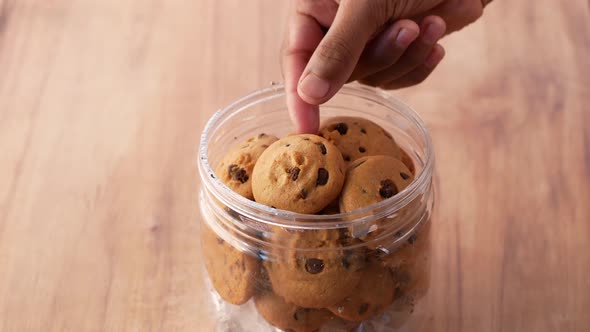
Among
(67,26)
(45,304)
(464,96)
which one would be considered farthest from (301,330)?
(67,26)

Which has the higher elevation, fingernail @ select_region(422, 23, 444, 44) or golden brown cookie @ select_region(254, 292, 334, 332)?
fingernail @ select_region(422, 23, 444, 44)

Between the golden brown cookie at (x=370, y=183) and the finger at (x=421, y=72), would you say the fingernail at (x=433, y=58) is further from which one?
the golden brown cookie at (x=370, y=183)

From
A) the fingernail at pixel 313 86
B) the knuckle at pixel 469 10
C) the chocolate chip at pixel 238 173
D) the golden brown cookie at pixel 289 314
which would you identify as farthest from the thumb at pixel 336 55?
the knuckle at pixel 469 10

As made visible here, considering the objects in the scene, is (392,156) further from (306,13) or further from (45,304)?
(45,304)

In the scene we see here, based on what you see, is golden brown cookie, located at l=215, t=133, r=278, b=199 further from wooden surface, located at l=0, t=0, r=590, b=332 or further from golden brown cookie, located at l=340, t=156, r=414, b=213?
wooden surface, located at l=0, t=0, r=590, b=332

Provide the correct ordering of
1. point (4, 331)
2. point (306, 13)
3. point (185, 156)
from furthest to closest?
point (185, 156), point (306, 13), point (4, 331)

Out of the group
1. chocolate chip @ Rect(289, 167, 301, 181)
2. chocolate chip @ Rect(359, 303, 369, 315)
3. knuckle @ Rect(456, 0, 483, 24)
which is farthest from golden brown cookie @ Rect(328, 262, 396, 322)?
knuckle @ Rect(456, 0, 483, 24)

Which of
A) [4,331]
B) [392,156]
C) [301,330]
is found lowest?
[4,331]

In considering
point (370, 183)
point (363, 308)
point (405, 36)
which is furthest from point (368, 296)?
point (405, 36)
